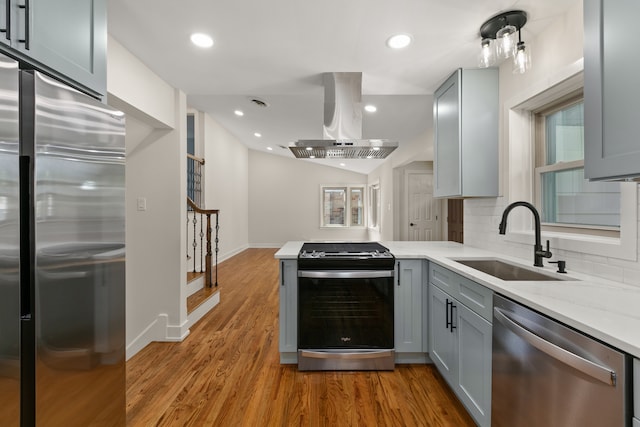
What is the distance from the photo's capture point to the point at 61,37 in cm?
115

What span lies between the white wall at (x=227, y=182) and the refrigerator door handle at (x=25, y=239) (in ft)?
15.4

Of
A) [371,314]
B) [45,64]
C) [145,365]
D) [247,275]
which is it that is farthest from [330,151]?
[247,275]

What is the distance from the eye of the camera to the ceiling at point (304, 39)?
5.47 ft

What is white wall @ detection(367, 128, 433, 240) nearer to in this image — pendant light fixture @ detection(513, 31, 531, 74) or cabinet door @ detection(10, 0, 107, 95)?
pendant light fixture @ detection(513, 31, 531, 74)

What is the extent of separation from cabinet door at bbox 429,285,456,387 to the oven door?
297 millimetres

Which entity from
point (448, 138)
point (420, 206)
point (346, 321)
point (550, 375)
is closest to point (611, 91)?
point (550, 375)

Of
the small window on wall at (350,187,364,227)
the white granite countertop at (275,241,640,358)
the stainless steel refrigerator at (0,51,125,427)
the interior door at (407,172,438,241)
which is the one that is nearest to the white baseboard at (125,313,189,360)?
the stainless steel refrigerator at (0,51,125,427)

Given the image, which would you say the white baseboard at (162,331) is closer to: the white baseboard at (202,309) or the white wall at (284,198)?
the white baseboard at (202,309)

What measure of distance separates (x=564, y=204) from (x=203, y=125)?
5.30 metres

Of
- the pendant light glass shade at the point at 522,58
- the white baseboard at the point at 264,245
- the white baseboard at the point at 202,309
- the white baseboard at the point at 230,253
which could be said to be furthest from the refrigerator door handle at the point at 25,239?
the white baseboard at the point at 264,245

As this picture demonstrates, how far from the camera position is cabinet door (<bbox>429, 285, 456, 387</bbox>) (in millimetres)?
1909

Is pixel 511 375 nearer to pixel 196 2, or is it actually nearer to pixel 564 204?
pixel 564 204

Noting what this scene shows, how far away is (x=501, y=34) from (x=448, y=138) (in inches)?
34.9

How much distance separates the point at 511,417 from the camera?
127 centimetres
